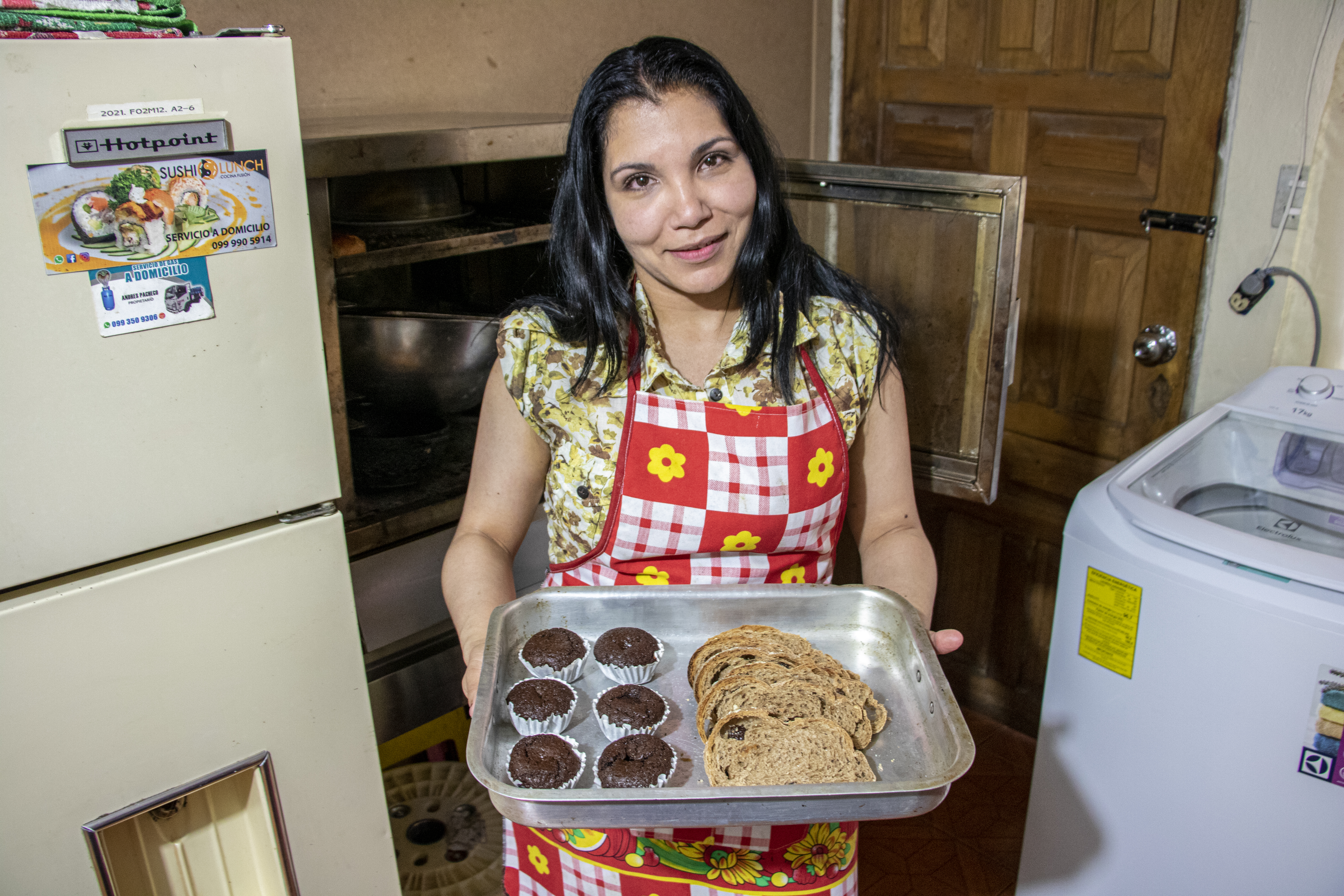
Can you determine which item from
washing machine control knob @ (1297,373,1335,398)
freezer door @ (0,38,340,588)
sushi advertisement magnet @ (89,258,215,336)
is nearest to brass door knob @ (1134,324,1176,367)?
washing machine control knob @ (1297,373,1335,398)

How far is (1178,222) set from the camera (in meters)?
2.22

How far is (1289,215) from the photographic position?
209 cm

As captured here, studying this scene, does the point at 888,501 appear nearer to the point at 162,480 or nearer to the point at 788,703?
the point at 788,703

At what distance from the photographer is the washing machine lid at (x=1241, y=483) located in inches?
64.2

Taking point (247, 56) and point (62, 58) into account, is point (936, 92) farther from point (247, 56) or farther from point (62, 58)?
point (62, 58)

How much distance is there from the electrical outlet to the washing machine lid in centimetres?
51

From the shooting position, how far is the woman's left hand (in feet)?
4.36

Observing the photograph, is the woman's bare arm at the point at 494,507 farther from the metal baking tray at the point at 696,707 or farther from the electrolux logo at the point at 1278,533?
the electrolux logo at the point at 1278,533

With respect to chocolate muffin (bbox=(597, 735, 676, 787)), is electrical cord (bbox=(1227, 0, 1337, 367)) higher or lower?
higher

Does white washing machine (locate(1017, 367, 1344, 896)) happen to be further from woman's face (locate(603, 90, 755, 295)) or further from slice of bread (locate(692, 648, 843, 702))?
woman's face (locate(603, 90, 755, 295))

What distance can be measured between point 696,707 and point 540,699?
21 centimetres

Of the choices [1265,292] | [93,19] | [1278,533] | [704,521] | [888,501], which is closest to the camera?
[93,19]

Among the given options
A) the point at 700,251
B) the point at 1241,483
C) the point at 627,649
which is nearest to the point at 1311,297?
the point at 1241,483

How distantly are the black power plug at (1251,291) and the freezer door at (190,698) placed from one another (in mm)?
1887
